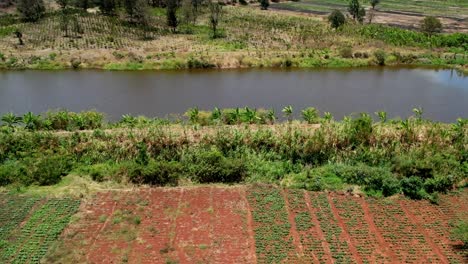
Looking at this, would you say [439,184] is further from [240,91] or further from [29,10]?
[29,10]

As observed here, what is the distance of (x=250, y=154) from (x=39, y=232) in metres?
7.44

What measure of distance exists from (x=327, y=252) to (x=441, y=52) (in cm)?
3088

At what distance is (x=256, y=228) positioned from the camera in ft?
39.5

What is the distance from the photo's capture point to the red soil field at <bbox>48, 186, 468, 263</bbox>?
11.0 meters

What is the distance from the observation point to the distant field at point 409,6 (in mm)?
58969

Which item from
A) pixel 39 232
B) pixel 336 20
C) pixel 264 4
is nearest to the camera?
pixel 39 232

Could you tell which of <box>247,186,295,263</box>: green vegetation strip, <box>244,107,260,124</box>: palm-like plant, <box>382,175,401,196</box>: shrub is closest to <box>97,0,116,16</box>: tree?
<box>244,107,260,124</box>: palm-like plant

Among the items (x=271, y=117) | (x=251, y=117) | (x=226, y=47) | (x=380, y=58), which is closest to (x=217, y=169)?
(x=251, y=117)

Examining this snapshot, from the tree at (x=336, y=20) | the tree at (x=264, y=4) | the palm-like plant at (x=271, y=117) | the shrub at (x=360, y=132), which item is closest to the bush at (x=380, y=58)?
the tree at (x=336, y=20)

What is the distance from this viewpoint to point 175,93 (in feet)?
82.2

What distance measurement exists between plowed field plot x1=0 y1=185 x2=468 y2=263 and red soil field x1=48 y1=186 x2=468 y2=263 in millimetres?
27

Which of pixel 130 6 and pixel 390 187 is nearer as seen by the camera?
pixel 390 187

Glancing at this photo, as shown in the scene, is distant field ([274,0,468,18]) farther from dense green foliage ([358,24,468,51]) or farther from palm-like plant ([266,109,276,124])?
palm-like plant ([266,109,276,124])

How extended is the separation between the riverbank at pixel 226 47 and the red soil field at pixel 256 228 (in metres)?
19.2
